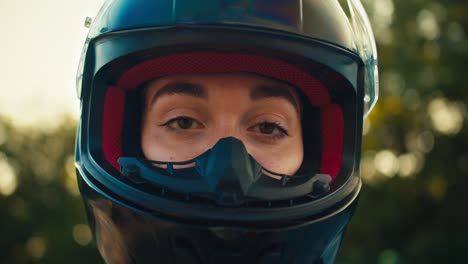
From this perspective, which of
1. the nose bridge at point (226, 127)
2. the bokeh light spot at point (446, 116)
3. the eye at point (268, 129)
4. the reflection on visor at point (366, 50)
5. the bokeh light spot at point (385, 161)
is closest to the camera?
the nose bridge at point (226, 127)

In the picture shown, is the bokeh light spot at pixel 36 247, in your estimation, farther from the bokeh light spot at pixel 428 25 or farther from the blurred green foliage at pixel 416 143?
the bokeh light spot at pixel 428 25

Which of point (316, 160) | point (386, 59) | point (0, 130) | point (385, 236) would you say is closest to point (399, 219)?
point (385, 236)

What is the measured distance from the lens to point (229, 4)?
232 cm

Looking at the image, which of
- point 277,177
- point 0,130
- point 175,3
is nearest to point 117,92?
point 175,3

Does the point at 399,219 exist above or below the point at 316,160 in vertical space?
below

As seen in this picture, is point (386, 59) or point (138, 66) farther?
point (386, 59)

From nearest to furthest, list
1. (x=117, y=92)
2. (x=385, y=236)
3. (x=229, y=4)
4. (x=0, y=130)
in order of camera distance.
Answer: (x=229, y=4) → (x=117, y=92) → (x=385, y=236) → (x=0, y=130)

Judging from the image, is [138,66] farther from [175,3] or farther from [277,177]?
[277,177]

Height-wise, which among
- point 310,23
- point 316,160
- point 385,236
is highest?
point 310,23

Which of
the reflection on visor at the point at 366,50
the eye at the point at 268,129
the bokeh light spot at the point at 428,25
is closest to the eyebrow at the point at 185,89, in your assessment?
the eye at the point at 268,129

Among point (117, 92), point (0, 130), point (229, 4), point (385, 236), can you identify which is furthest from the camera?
point (0, 130)

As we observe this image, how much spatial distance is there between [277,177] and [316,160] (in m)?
0.39

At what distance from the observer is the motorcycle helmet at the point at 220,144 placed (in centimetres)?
220

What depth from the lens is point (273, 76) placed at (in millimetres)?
2535
